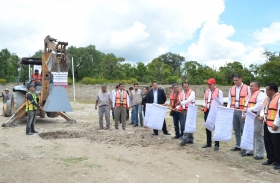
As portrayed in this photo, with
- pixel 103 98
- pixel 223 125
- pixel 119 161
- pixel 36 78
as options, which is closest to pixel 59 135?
pixel 103 98

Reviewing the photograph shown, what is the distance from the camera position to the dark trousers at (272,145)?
17.0 ft

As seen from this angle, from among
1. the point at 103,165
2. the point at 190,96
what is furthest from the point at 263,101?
the point at 103,165

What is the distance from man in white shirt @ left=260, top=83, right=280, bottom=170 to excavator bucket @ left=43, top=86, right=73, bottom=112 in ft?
20.5

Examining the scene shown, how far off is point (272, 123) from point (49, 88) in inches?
307

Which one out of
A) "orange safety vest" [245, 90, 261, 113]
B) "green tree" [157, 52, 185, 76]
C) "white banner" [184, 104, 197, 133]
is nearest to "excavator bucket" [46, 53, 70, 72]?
"white banner" [184, 104, 197, 133]

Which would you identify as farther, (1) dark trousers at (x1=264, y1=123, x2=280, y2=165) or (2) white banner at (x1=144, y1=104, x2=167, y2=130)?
(2) white banner at (x1=144, y1=104, x2=167, y2=130)

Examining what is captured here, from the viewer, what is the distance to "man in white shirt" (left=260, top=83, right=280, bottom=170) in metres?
5.13

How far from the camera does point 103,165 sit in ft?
17.3

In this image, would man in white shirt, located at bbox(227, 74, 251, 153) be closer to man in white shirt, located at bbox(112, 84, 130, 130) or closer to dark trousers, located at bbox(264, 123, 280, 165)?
dark trousers, located at bbox(264, 123, 280, 165)

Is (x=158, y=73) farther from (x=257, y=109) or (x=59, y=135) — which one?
(x=257, y=109)

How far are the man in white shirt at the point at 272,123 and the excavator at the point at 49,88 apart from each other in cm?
624

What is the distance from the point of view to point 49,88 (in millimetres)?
10367

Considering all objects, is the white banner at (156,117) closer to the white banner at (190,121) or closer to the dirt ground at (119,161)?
the dirt ground at (119,161)

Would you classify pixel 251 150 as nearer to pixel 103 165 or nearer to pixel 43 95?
pixel 103 165
